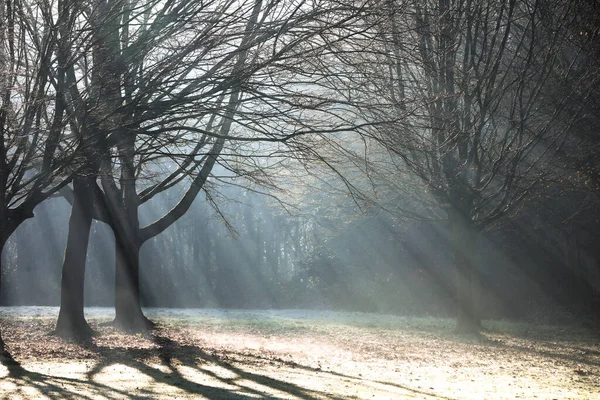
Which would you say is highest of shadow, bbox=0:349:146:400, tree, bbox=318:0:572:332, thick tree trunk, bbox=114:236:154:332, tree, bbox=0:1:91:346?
tree, bbox=318:0:572:332

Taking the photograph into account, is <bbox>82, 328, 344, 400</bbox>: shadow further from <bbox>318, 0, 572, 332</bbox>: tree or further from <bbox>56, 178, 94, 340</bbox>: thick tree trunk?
<bbox>318, 0, 572, 332</bbox>: tree

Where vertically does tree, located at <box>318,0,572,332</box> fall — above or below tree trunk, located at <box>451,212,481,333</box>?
above

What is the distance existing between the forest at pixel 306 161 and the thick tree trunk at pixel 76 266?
0.14ft

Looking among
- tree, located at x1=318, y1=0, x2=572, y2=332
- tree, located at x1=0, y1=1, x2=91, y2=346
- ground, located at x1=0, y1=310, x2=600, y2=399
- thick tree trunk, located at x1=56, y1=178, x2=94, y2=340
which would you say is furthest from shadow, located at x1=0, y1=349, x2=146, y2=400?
tree, located at x1=318, y1=0, x2=572, y2=332

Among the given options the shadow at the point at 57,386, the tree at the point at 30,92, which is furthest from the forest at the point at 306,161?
the shadow at the point at 57,386

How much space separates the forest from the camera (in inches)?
235

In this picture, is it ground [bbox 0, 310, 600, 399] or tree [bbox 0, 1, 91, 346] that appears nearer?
tree [bbox 0, 1, 91, 346]

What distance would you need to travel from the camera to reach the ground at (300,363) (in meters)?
6.66

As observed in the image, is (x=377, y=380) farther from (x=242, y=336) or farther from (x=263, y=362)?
(x=242, y=336)

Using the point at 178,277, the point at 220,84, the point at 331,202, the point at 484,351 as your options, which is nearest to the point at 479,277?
the point at 331,202

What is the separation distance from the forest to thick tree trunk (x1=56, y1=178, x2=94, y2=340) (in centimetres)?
4

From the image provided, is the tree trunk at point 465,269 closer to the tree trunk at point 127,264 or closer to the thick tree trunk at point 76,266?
the tree trunk at point 127,264

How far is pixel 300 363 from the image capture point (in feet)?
30.8

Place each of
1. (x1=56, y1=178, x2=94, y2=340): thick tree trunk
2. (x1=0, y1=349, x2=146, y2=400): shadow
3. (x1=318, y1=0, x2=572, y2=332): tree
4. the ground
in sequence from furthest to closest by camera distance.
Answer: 1. (x1=56, y1=178, x2=94, y2=340): thick tree trunk
2. (x1=318, y1=0, x2=572, y2=332): tree
3. the ground
4. (x1=0, y1=349, x2=146, y2=400): shadow
